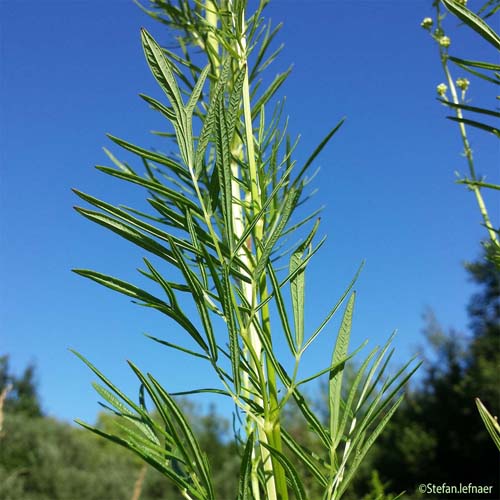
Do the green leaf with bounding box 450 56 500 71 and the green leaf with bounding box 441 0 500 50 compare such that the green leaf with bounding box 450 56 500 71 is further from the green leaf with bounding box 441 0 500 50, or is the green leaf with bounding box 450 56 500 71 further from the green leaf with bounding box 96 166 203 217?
the green leaf with bounding box 96 166 203 217

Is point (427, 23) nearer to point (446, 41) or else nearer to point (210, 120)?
point (446, 41)

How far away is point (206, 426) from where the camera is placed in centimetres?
1098

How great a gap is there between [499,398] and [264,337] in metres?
9.84

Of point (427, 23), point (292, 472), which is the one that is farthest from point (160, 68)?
point (427, 23)

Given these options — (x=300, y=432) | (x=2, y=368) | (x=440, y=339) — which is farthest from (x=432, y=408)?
(x=2, y=368)

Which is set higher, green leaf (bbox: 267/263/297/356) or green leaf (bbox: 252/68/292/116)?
green leaf (bbox: 252/68/292/116)

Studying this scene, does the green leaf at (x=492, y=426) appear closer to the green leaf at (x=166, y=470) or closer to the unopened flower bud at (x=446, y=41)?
the green leaf at (x=166, y=470)

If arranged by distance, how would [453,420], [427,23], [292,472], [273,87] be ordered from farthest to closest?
[453,420] → [427,23] → [273,87] → [292,472]

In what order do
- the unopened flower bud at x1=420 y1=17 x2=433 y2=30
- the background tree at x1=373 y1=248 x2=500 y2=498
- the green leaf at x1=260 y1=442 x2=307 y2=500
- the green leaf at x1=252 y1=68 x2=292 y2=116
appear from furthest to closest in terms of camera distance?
the background tree at x1=373 y1=248 x2=500 y2=498, the unopened flower bud at x1=420 y1=17 x2=433 y2=30, the green leaf at x1=252 y1=68 x2=292 y2=116, the green leaf at x1=260 y1=442 x2=307 y2=500

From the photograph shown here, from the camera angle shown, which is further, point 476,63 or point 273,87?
point 273,87

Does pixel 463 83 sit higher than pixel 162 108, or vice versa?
pixel 463 83

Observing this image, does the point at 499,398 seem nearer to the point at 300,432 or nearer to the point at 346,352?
the point at 300,432

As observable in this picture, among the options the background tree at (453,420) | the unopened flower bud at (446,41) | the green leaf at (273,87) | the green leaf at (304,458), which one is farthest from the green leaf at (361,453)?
the background tree at (453,420)

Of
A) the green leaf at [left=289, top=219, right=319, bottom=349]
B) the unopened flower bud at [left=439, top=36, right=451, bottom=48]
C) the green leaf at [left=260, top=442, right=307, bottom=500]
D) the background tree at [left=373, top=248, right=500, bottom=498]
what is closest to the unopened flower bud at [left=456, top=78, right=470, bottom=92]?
the unopened flower bud at [left=439, top=36, right=451, bottom=48]
